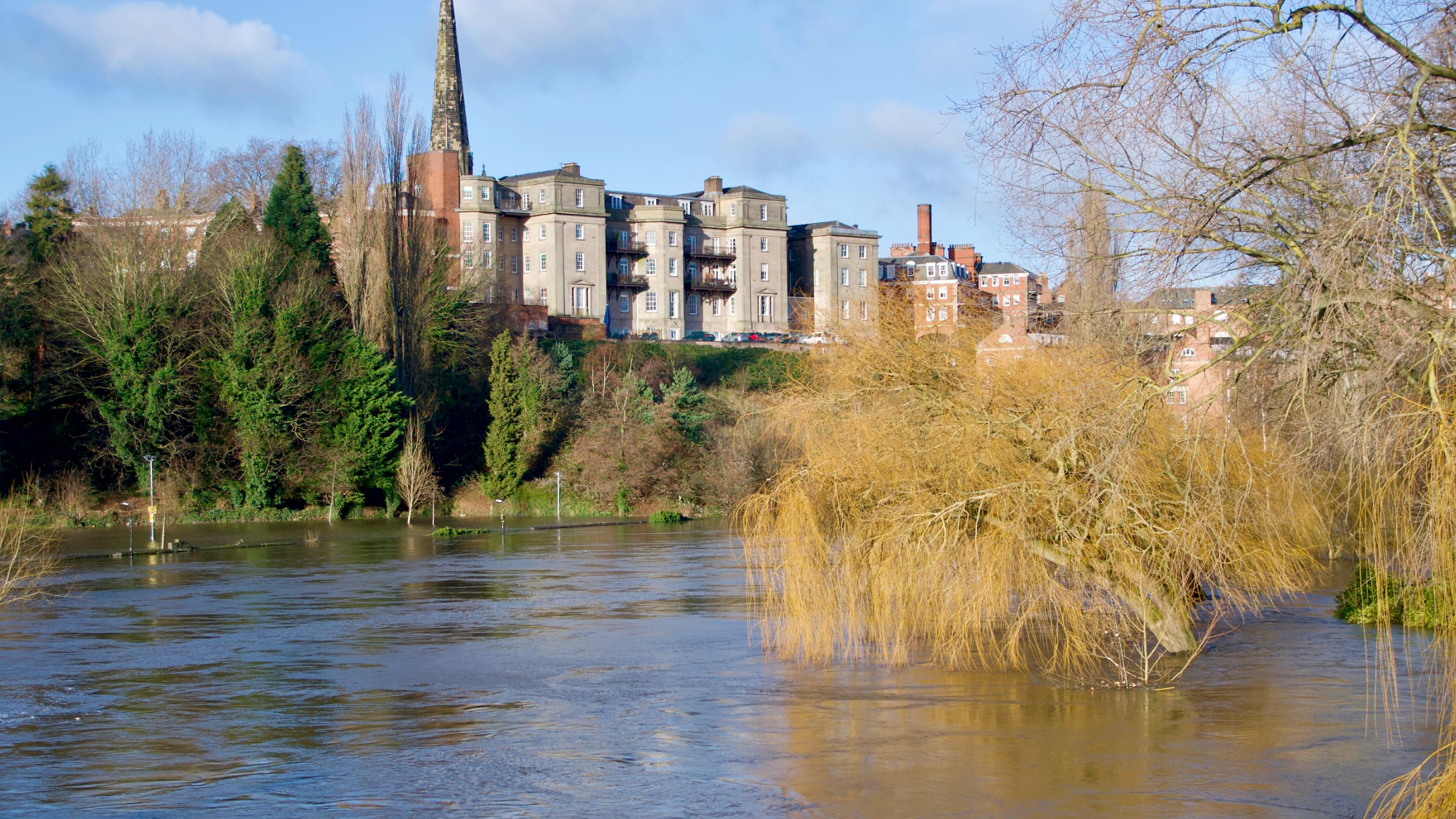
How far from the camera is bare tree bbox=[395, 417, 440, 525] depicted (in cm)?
5347

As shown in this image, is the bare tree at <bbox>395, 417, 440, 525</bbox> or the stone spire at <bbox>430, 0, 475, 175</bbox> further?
the stone spire at <bbox>430, 0, 475, 175</bbox>

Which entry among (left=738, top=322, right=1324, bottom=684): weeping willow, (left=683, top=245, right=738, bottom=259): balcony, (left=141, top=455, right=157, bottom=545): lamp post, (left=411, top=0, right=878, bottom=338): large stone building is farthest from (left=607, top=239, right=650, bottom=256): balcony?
(left=738, top=322, right=1324, bottom=684): weeping willow

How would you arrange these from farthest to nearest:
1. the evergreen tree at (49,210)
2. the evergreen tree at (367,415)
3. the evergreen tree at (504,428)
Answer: the evergreen tree at (504,428) < the evergreen tree at (49,210) < the evergreen tree at (367,415)

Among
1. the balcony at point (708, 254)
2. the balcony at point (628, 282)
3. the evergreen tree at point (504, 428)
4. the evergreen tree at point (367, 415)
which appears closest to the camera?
the evergreen tree at point (367, 415)

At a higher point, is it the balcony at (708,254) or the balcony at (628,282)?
the balcony at (708,254)

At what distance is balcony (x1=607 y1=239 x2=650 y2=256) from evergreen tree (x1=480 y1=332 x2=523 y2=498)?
33683 millimetres

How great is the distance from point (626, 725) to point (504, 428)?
4727cm

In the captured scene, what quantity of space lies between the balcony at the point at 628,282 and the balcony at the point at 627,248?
1.56m

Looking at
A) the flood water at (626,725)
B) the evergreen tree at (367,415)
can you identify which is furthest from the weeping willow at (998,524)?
the evergreen tree at (367,415)

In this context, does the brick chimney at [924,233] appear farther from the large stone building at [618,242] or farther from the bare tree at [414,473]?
the bare tree at [414,473]

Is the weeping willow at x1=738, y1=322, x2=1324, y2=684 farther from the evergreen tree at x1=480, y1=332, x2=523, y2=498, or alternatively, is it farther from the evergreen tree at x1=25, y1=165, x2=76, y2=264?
the evergreen tree at x1=25, y1=165, x2=76, y2=264

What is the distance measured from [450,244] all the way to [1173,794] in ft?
209

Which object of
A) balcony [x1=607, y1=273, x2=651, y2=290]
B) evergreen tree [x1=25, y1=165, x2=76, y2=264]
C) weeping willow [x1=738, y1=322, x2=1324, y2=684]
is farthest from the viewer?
balcony [x1=607, y1=273, x2=651, y2=290]

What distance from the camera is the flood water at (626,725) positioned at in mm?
11492
